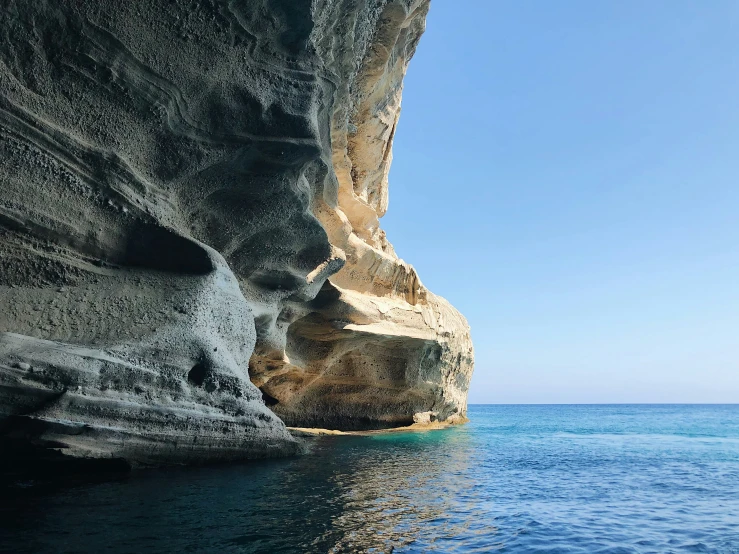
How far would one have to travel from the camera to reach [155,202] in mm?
9508

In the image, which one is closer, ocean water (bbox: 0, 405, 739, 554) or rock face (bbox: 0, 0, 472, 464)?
ocean water (bbox: 0, 405, 739, 554)

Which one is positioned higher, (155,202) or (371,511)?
(155,202)

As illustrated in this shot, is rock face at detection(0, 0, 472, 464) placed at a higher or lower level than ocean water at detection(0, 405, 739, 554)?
higher

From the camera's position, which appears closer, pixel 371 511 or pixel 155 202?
pixel 371 511

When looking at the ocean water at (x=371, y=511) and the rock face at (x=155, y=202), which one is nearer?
the ocean water at (x=371, y=511)

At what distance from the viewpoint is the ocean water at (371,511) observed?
5.01 metres

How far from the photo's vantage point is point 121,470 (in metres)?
7.54

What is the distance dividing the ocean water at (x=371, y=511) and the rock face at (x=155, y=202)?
0.95 meters

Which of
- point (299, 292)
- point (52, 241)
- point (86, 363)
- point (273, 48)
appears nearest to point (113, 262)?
point (52, 241)

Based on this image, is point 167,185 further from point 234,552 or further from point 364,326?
point 364,326

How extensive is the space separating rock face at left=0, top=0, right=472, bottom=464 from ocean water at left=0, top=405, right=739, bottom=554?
0.95 metres

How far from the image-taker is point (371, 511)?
21.6 ft

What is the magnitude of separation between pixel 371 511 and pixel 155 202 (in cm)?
656

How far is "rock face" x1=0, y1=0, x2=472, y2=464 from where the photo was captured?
7328mm
